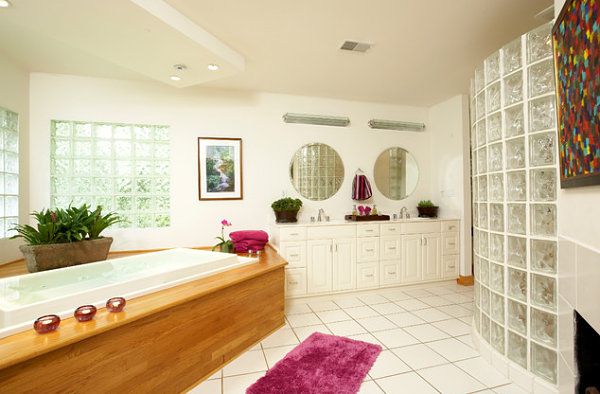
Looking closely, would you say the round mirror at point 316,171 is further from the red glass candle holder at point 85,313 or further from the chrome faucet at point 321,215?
the red glass candle holder at point 85,313

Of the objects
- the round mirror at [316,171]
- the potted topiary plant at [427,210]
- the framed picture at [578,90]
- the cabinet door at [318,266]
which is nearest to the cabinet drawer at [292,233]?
the cabinet door at [318,266]

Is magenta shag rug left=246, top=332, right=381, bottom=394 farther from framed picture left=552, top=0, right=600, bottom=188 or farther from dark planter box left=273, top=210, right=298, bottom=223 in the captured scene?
framed picture left=552, top=0, right=600, bottom=188

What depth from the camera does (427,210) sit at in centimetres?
390

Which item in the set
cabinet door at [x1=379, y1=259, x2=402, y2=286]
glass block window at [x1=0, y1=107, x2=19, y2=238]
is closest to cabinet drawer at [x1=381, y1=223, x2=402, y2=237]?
cabinet door at [x1=379, y1=259, x2=402, y2=286]

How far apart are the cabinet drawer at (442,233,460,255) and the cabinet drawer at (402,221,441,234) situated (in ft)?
0.50

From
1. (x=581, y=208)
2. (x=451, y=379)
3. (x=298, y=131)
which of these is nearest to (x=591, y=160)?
(x=581, y=208)

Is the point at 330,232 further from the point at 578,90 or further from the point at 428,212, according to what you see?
the point at 578,90

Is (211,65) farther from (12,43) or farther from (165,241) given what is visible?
(165,241)

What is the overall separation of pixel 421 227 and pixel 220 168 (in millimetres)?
2557

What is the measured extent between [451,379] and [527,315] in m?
0.60

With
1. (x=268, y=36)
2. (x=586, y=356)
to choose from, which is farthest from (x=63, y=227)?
(x=586, y=356)

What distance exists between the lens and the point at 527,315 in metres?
1.68

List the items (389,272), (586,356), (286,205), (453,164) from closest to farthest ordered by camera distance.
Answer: (586,356) < (286,205) < (389,272) < (453,164)

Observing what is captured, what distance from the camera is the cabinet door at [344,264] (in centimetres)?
328
